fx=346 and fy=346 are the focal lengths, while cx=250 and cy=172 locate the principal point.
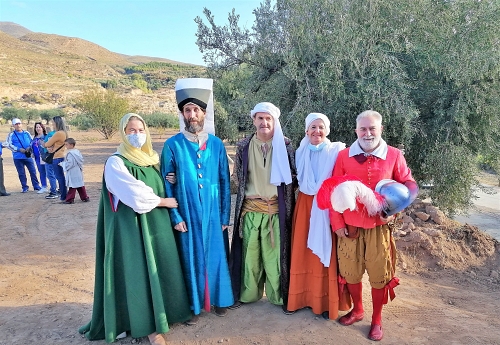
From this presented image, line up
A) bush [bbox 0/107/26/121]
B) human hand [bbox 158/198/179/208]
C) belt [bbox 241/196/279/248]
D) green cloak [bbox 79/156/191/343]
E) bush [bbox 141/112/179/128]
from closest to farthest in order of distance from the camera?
green cloak [bbox 79/156/191/343] < human hand [bbox 158/198/179/208] < belt [bbox 241/196/279/248] < bush [bbox 141/112/179/128] < bush [bbox 0/107/26/121]

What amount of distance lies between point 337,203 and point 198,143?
129 centimetres

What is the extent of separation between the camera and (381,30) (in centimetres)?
616

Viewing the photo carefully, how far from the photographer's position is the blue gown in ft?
9.74

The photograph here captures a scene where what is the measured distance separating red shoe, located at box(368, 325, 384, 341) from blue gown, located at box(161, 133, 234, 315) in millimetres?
1235

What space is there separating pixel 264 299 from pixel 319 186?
137cm

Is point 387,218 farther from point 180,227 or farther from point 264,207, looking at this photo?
point 180,227

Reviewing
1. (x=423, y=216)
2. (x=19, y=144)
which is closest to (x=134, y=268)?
(x=423, y=216)

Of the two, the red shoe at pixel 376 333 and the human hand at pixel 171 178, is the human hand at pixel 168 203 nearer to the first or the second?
the human hand at pixel 171 178

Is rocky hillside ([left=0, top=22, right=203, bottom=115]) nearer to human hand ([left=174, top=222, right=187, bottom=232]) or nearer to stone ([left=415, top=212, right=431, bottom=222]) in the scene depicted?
stone ([left=415, top=212, right=431, bottom=222])

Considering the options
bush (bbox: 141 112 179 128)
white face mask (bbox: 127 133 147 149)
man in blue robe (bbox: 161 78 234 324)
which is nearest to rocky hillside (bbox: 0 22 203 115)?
bush (bbox: 141 112 179 128)

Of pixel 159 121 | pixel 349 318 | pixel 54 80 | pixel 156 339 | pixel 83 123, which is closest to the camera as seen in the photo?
pixel 156 339

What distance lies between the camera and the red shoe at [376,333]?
291 centimetres

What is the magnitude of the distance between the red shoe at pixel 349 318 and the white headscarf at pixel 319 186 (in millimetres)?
548

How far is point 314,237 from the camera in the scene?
3.02m
